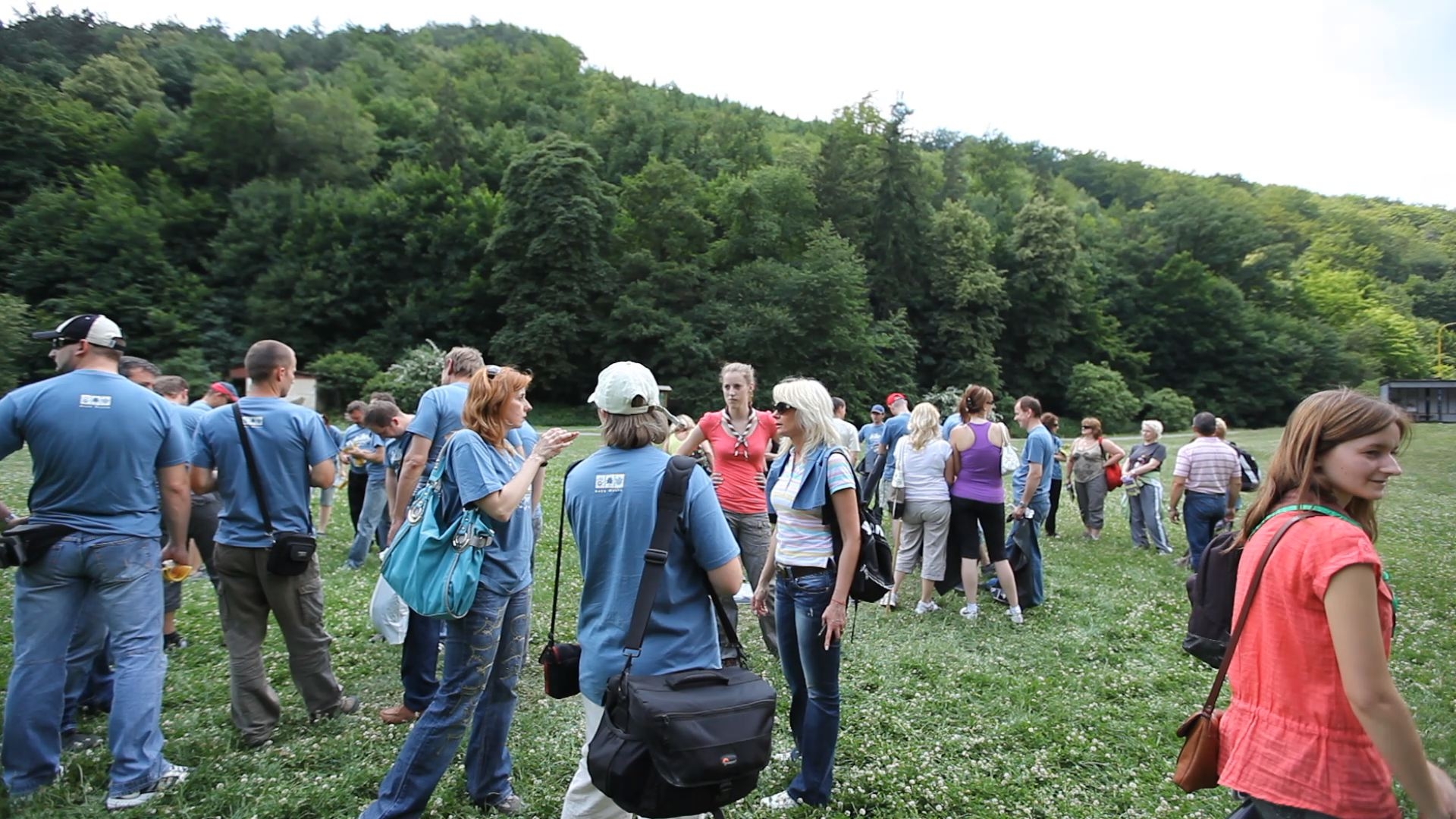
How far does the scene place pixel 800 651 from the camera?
12.2ft

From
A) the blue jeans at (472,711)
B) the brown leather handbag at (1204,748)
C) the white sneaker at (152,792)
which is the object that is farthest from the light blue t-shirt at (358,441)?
the brown leather handbag at (1204,748)

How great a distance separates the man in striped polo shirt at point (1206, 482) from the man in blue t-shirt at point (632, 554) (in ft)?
24.2

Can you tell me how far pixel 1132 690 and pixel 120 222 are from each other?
55.9 metres

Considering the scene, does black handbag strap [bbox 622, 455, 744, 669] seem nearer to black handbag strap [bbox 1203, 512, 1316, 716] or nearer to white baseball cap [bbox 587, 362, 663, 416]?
white baseball cap [bbox 587, 362, 663, 416]

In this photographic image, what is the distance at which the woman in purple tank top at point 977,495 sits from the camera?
695 centimetres

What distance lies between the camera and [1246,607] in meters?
2.09

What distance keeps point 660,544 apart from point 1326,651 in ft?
6.07

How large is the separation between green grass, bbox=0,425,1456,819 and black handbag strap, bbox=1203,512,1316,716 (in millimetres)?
2062

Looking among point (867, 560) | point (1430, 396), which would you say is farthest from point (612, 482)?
point (1430, 396)

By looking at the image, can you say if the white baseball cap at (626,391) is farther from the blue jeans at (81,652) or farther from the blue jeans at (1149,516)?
the blue jeans at (1149,516)

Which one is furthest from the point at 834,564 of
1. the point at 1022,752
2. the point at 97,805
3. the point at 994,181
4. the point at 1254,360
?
the point at 994,181

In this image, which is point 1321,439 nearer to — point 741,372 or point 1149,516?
point 741,372

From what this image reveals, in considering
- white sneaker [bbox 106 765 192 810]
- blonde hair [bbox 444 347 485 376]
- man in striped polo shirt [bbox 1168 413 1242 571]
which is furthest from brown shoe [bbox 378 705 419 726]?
man in striped polo shirt [bbox 1168 413 1242 571]

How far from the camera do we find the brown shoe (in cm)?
462
